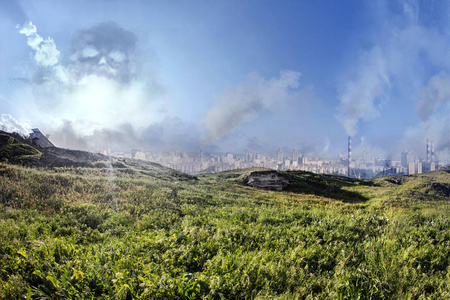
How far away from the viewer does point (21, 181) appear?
9062mm

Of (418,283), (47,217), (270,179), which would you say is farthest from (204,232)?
(270,179)

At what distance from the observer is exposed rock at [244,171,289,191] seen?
33438mm

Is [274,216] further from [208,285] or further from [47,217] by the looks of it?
[47,217]

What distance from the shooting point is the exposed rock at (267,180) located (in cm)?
3344

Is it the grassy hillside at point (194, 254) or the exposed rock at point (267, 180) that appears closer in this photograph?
the grassy hillside at point (194, 254)

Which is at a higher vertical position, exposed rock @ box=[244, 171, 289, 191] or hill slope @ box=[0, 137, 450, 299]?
exposed rock @ box=[244, 171, 289, 191]

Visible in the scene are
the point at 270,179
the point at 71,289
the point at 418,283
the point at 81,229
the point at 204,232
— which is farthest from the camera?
the point at 270,179

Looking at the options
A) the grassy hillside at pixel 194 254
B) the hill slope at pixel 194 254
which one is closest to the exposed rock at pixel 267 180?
the grassy hillside at pixel 194 254

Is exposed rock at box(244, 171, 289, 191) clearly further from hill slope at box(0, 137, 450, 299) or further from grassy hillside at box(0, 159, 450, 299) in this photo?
hill slope at box(0, 137, 450, 299)

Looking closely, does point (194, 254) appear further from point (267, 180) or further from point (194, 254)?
point (267, 180)

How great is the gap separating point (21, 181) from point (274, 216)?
11639 mm

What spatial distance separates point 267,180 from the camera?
34.4m

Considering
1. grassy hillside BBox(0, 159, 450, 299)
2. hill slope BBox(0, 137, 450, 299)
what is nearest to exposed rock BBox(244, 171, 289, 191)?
grassy hillside BBox(0, 159, 450, 299)

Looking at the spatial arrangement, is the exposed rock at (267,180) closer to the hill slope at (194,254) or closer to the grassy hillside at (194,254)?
the grassy hillside at (194,254)
